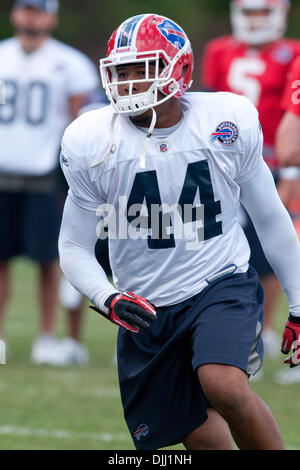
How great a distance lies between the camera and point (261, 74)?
5.99 meters

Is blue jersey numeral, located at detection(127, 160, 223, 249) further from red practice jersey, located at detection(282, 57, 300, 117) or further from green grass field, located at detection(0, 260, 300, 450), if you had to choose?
red practice jersey, located at detection(282, 57, 300, 117)

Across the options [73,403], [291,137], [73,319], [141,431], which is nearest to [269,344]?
[73,319]

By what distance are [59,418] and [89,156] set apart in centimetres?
184

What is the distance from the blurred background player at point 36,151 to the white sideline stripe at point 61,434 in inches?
65.2

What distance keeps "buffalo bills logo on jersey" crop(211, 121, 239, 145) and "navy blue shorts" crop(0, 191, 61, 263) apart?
3.02 meters

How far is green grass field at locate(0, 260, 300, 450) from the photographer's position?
434 centimetres

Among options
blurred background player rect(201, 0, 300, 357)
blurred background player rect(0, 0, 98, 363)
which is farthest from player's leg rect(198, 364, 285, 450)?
blurred background player rect(0, 0, 98, 363)

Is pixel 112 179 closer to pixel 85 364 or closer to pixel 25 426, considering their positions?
pixel 25 426

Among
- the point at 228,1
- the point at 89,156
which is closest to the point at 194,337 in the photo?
the point at 89,156

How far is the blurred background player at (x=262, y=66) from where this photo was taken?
5.88 metres

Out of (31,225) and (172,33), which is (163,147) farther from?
(31,225)

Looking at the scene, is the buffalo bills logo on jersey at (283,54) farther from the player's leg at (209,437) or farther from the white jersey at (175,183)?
the player's leg at (209,437)

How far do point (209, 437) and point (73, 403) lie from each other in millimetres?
1838
